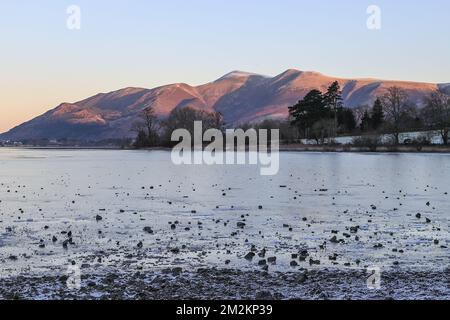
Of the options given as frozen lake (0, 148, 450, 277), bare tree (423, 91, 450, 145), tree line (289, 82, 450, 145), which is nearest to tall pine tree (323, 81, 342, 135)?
tree line (289, 82, 450, 145)

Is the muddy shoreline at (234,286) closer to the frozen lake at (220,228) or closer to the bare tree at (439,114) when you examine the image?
the frozen lake at (220,228)

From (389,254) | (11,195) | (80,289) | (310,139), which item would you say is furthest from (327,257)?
(310,139)

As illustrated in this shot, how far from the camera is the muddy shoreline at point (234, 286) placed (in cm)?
1198

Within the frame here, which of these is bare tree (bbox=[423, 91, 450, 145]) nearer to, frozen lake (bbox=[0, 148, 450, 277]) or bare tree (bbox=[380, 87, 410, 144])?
bare tree (bbox=[380, 87, 410, 144])

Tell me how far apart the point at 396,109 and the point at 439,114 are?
33787mm

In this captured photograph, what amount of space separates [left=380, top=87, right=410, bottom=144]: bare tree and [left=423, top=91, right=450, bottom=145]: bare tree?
23.7 ft

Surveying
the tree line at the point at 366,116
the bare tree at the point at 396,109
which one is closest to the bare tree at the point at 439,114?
the tree line at the point at 366,116

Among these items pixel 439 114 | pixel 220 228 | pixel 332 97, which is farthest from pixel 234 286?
pixel 332 97

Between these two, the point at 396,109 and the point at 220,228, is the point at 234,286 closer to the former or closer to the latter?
the point at 220,228

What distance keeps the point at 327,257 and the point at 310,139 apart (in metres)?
155

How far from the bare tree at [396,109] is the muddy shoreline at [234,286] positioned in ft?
448

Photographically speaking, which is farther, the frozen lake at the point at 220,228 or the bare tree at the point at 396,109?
the bare tree at the point at 396,109

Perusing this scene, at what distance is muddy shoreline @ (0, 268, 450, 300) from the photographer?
39.3ft

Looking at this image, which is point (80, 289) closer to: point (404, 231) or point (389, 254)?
point (389, 254)
